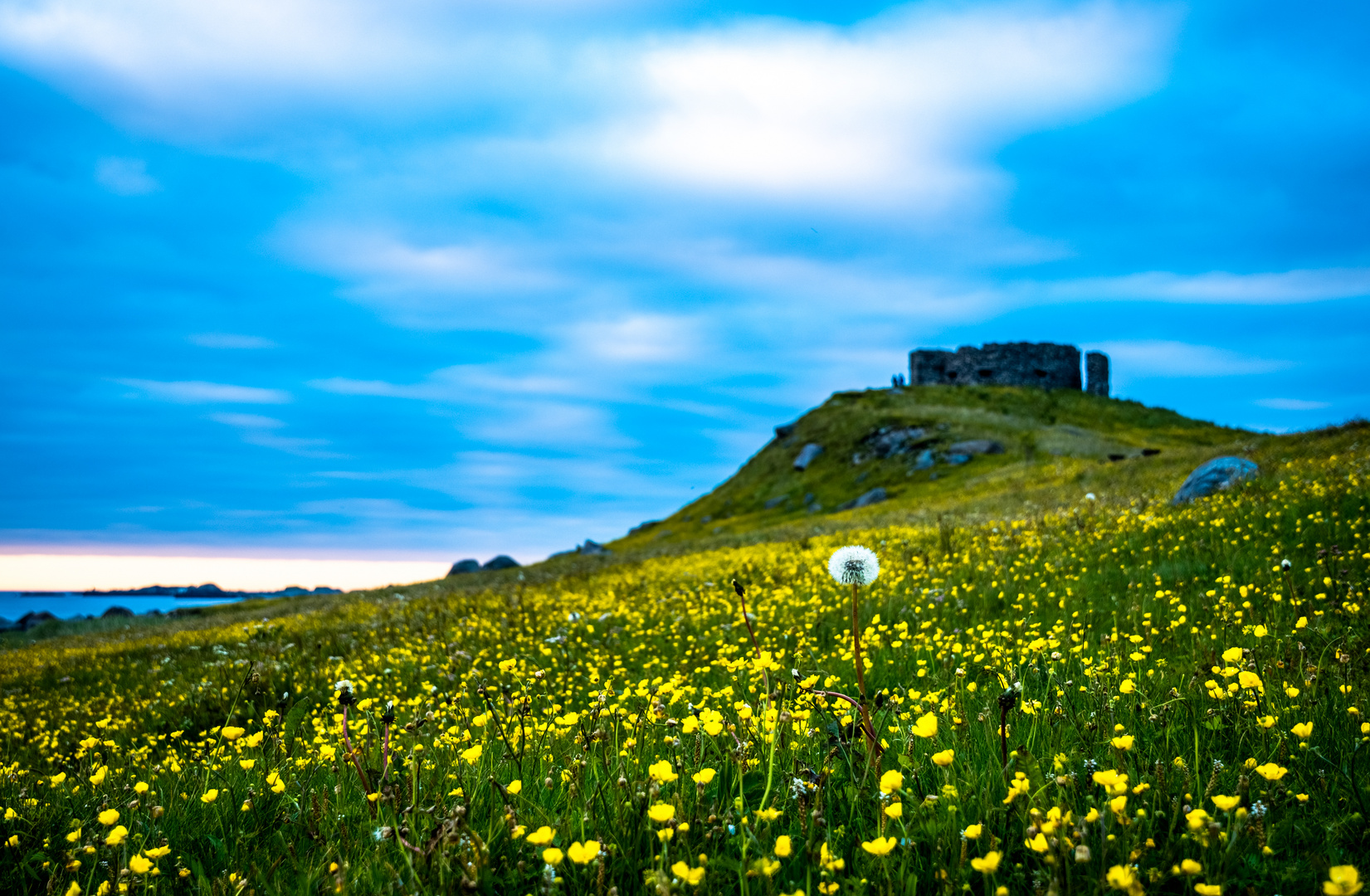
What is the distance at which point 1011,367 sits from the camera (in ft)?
275

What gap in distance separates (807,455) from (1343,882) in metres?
65.5

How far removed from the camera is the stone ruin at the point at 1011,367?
83.1 meters

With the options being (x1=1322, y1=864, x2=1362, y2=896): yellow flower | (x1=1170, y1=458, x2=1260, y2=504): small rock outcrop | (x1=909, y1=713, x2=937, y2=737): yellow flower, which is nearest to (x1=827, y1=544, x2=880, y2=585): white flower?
(x1=909, y1=713, x2=937, y2=737): yellow flower

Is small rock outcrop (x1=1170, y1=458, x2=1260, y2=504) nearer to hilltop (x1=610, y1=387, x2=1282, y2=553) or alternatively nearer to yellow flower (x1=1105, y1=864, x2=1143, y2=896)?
hilltop (x1=610, y1=387, x2=1282, y2=553)

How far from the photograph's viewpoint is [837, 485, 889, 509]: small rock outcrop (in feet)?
A: 162

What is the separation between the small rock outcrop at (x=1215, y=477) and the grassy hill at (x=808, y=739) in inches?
33.1

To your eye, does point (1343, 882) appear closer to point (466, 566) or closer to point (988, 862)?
point (988, 862)

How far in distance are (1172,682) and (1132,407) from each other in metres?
79.6

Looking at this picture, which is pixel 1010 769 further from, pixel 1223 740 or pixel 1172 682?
pixel 1172 682

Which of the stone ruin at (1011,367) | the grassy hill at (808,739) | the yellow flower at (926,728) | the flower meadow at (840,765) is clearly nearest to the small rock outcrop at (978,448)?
the stone ruin at (1011,367)

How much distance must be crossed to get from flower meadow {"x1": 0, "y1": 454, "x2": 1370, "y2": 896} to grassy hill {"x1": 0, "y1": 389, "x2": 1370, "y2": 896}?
27mm

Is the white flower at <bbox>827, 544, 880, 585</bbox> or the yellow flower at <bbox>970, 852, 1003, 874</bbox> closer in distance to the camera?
the yellow flower at <bbox>970, 852, 1003, 874</bbox>

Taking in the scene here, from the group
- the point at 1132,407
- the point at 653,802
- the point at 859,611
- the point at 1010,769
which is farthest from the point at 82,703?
the point at 1132,407

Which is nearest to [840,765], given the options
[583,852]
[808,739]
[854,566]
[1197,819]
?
[808,739]
